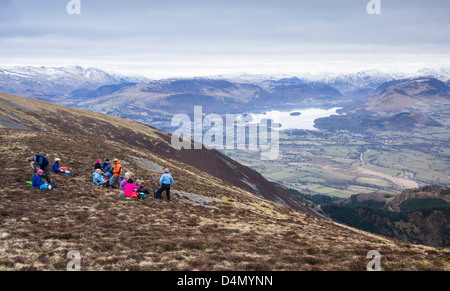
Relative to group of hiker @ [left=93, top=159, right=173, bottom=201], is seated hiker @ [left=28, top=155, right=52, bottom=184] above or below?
above

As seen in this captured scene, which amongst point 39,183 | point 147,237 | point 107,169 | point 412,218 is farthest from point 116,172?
point 412,218

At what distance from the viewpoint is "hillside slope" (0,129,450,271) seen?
55.2ft

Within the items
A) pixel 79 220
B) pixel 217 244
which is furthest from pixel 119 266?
pixel 79 220

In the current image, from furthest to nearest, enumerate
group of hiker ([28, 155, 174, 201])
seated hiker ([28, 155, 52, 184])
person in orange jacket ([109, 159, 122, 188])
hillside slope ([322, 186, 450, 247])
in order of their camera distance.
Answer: hillside slope ([322, 186, 450, 247])
person in orange jacket ([109, 159, 122, 188])
group of hiker ([28, 155, 174, 201])
seated hiker ([28, 155, 52, 184])

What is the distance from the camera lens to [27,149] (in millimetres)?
41562

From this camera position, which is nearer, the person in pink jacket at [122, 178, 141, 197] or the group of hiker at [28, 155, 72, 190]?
the group of hiker at [28, 155, 72, 190]

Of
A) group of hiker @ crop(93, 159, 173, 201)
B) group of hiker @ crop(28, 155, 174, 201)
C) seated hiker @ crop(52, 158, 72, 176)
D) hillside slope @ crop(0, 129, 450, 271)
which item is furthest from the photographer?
seated hiker @ crop(52, 158, 72, 176)

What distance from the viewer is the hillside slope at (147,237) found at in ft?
55.2

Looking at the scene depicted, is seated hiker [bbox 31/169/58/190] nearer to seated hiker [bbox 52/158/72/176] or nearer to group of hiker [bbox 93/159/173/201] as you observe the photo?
seated hiker [bbox 52/158/72/176]

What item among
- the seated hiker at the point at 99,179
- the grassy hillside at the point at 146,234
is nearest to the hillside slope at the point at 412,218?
the grassy hillside at the point at 146,234

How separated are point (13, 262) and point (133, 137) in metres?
89.7

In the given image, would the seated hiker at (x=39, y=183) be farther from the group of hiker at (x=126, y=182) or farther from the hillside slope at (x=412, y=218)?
the hillside slope at (x=412, y=218)

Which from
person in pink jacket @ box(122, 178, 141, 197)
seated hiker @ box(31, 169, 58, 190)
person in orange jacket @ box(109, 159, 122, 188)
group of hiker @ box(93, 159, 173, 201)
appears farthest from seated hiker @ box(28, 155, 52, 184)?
person in pink jacket @ box(122, 178, 141, 197)
